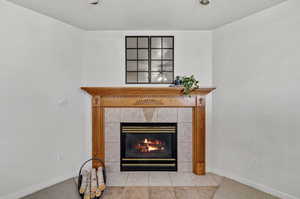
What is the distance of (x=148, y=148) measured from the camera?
3.52 meters

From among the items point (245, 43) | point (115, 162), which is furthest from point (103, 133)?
point (245, 43)

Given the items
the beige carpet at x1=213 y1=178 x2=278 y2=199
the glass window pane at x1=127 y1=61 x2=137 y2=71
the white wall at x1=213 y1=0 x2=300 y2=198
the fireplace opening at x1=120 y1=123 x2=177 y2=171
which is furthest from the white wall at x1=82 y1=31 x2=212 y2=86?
the beige carpet at x1=213 y1=178 x2=278 y2=199

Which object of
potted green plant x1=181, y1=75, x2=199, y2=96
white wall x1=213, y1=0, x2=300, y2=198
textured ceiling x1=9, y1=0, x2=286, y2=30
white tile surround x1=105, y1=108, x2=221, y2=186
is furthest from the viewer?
white tile surround x1=105, y1=108, x2=221, y2=186

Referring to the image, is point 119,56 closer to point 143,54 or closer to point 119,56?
point 119,56

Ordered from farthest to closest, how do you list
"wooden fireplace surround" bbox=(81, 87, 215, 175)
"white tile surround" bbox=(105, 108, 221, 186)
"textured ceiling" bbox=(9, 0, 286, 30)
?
"white tile surround" bbox=(105, 108, 221, 186) < "wooden fireplace surround" bbox=(81, 87, 215, 175) < "textured ceiling" bbox=(9, 0, 286, 30)

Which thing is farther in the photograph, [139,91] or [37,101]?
[139,91]

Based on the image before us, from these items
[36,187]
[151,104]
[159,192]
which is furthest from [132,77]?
[36,187]

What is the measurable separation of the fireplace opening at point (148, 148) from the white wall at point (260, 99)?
81 centimetres

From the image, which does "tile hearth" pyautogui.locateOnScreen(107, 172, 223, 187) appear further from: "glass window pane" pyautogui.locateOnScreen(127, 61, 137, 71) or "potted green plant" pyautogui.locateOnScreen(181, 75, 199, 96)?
"glass window pane" pyautogui.locateOnScreen(127, 61, 137, 71)

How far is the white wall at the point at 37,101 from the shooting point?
2379 mm

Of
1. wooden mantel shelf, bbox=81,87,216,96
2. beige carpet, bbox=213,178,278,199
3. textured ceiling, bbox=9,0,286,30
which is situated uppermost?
textured ceiling, bbox=9,0,286,30

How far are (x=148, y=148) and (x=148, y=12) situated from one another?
2.36 meters

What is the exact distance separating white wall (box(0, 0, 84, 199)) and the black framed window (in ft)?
3.06

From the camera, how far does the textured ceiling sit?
2463 millimetres
